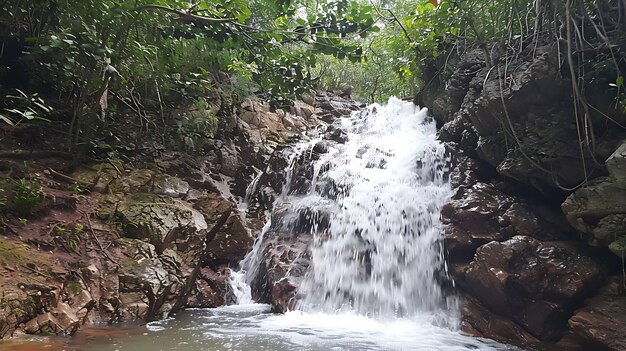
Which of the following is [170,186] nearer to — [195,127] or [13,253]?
[195,127]

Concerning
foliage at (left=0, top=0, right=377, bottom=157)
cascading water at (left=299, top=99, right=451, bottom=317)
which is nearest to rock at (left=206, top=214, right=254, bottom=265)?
cascading water at (left=299, top=99, right=451, bottom=317)

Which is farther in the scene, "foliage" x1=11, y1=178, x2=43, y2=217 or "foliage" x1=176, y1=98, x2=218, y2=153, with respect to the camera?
"foliage" x1=176, y1=98, x2=218, y2=153

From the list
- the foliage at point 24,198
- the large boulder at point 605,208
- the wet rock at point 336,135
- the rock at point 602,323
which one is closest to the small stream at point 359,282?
the rock at point 602,323

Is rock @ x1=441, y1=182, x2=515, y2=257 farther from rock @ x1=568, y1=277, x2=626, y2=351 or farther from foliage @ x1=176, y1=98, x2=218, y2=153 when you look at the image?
foliage @ x1=176, y1=98, x2=218, y2=153

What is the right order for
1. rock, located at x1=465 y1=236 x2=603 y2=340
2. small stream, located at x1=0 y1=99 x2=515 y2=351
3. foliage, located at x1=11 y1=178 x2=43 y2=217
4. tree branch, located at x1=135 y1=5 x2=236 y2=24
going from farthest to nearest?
1. rock, located at x1=465 y1=236 x2=603 y2=340
2. foliage, located at x1=11 y1=178 x2=43 y2=217
3. small stream, located at x1=0 y1=99 x2=515 y2=351
4. tree branch, located at x1=135 y1=5 x2=236 y2=24

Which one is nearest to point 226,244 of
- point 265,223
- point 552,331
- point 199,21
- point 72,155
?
point 265,223

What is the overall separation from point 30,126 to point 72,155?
80 centimetres

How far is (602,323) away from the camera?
4.50 metres

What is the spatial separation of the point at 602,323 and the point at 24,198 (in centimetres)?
697

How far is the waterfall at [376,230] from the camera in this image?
6066 millimetres

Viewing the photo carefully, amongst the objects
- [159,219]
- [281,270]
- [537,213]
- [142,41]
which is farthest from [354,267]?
[142,41]

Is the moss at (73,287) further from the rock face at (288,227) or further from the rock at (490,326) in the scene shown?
the rock at (490,326)

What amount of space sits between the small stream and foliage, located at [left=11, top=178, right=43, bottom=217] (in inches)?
67.8

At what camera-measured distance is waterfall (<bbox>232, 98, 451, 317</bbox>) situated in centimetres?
607
